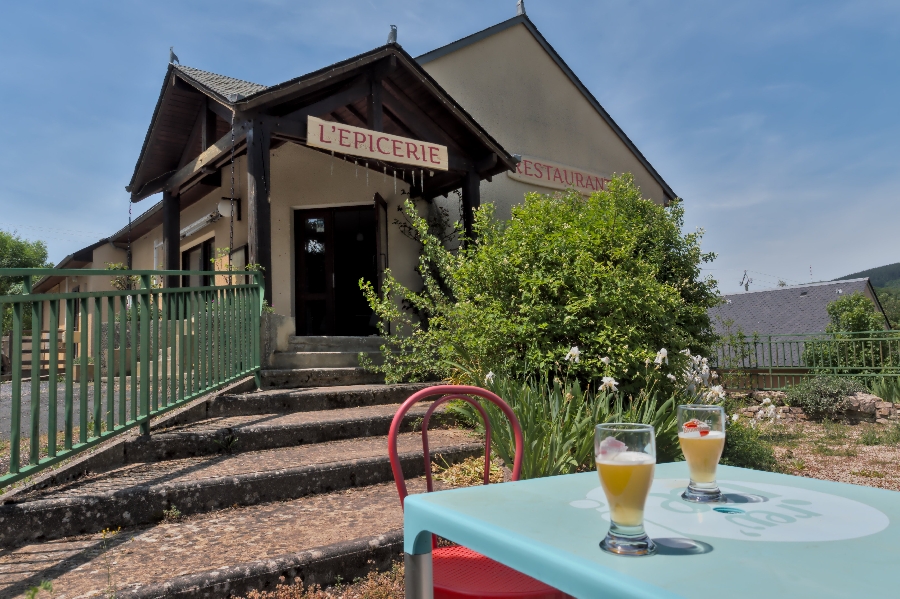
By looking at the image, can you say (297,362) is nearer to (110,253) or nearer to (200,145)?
(200,145)

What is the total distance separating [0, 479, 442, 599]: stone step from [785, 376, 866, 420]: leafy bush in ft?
29.7

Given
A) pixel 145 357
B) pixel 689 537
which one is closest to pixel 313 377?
pixel 145 357

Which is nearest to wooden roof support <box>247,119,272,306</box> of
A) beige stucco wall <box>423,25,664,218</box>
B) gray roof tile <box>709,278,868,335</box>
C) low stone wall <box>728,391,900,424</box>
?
beige stucco wall <box>423,25,664,218</box>

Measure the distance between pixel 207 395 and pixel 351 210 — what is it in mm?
5083

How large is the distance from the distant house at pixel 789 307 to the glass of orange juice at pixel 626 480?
2529cm

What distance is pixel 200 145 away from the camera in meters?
9.53

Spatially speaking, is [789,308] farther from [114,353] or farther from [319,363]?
[114,353]

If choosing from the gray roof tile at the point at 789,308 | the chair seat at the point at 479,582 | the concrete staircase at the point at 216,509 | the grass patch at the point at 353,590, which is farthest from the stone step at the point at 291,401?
the gray roof tile at the point at 789,308

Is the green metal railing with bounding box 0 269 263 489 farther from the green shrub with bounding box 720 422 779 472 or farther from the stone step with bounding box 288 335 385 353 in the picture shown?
the green shrub with bounding box 720 422 779 472

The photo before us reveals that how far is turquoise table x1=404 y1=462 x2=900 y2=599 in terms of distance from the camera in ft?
2.91

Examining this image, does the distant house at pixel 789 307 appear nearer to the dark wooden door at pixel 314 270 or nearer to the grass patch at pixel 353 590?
the dark wooden door at pixel 314 270

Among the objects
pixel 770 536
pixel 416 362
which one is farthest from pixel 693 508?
pixel 416 362

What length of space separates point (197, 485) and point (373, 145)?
4673 mm

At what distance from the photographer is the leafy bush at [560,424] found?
11.1 feet
